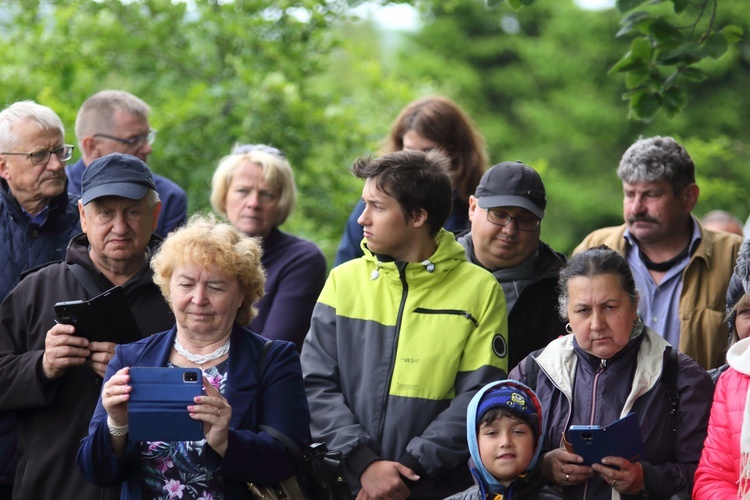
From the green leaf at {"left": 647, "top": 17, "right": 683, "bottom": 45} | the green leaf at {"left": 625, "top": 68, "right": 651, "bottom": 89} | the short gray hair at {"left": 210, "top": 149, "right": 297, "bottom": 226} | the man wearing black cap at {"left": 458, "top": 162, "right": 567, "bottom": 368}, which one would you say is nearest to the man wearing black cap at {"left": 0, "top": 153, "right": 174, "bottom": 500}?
the short gray hair at {"left": 210, "top": 149, "right": 297, "bottom": 226}

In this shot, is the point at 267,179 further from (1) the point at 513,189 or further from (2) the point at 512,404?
(2) the point at 512,404

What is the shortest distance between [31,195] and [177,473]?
1961 mm

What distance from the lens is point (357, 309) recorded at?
4.82 metres

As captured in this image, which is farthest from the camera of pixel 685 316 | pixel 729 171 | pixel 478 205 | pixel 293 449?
pixel 729 171

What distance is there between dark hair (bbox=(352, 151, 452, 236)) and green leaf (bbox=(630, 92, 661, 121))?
76.3 inches

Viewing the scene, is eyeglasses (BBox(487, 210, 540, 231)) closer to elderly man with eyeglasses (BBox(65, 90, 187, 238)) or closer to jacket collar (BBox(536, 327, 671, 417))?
jacket collar (BBox(536, 327, 671, 417))

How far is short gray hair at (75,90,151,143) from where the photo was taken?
647 cm

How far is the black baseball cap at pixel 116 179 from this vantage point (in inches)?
186

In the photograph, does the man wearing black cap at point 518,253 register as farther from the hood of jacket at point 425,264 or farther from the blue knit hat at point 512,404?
the blue knit hat at point 512,404

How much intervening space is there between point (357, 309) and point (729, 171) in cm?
2054

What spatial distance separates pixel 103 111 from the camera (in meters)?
6.48

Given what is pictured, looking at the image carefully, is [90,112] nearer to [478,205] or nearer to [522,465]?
[478,205]

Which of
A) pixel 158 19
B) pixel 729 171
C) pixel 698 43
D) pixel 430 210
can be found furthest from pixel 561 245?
pixel 430 210

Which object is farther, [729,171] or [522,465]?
[729,171]
